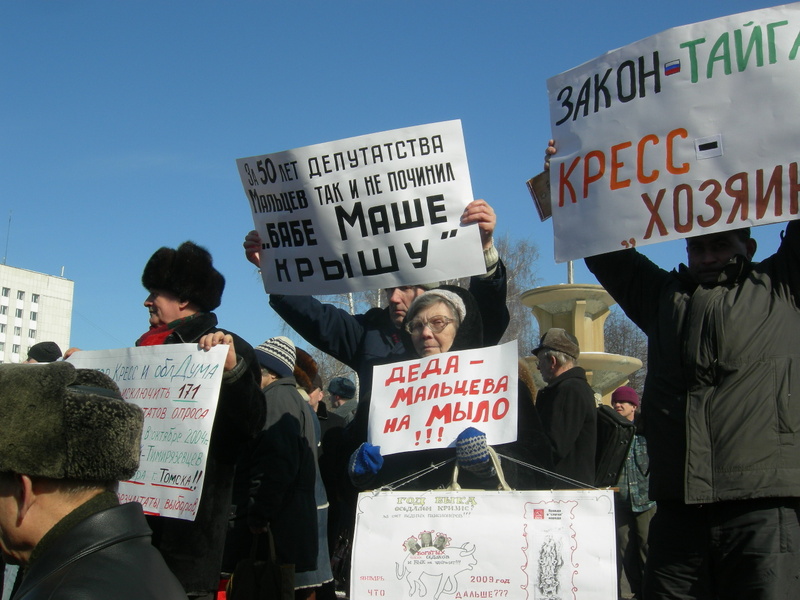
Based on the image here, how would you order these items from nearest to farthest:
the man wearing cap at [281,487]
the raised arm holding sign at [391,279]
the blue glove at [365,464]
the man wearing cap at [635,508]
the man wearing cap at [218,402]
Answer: the blue glove at [365,464] → the man wearing cap at [218,402] → the raised arm holding sign at [391,279] → the man wearing cap at [281,487] → the man wearing cap at [635,508]

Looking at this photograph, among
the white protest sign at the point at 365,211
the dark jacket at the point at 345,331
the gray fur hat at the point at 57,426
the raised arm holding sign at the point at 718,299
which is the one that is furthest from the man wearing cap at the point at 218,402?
the gray fur hat at the point at 57,426

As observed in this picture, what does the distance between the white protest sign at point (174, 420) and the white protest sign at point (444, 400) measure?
2.28 ft

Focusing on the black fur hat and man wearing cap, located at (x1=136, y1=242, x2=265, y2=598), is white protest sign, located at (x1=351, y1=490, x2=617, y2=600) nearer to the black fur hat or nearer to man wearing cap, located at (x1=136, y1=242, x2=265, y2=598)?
man wearing cap, located at (x1=136, y1=242, x2=265, y2=598)

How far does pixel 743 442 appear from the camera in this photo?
296cm

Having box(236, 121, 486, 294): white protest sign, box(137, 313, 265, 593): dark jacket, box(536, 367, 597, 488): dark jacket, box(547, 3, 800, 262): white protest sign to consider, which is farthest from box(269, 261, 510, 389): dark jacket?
box(536, 367, 597, 488): dark jacket

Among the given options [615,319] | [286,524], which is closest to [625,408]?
[286,524]

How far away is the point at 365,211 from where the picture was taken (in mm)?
4305

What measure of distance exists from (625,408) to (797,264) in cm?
579

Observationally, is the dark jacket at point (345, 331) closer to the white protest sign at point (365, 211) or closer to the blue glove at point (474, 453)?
the white protest sign at point (365, 211)

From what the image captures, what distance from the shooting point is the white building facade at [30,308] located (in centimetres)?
10125

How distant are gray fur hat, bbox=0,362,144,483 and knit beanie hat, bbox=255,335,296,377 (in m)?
3.50

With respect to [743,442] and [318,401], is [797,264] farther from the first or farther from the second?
[318,401]

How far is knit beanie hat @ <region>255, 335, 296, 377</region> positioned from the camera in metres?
5.52

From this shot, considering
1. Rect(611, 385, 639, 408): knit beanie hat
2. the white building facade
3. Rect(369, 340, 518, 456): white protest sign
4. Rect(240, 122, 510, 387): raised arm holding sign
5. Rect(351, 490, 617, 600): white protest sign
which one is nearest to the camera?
Rect(351, 490, 617, 600): white protest sign
